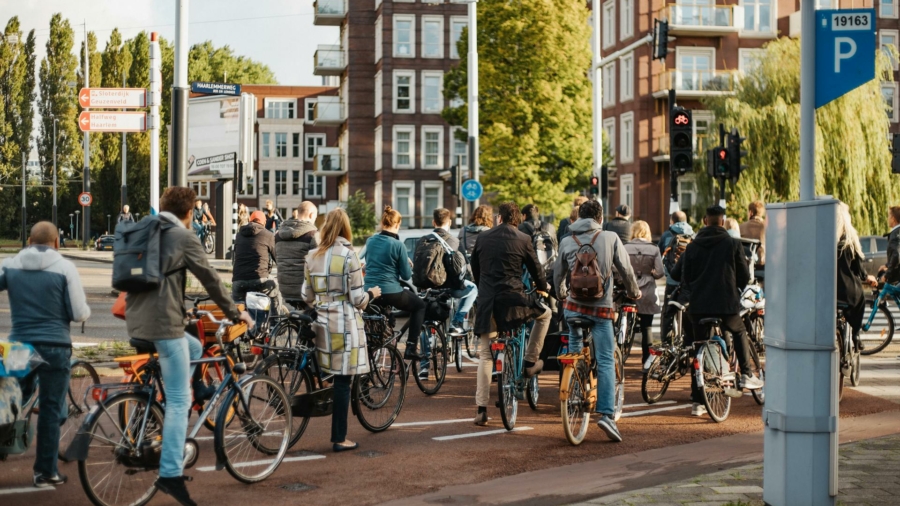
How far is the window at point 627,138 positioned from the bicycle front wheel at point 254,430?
45253 mm

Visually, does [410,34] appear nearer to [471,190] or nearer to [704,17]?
[704,17]

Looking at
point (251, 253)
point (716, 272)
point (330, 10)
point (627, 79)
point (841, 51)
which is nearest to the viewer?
point (841, 51)

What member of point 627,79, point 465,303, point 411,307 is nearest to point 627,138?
point 627,79

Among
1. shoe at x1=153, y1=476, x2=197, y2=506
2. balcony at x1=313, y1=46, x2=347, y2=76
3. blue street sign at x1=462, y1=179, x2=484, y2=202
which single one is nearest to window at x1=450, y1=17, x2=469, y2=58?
balcony at x1=313, y1=46, x2=347, y2=76

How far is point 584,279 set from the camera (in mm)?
9117

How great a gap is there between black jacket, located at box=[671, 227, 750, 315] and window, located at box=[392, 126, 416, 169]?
175 feet

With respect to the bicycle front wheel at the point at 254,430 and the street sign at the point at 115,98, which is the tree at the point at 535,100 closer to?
the street sign at the point at 115,98

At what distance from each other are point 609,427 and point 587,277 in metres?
1.26

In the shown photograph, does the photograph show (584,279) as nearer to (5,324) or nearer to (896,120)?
(5,324)

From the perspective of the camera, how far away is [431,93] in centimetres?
6394

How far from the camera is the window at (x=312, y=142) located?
96.2 m

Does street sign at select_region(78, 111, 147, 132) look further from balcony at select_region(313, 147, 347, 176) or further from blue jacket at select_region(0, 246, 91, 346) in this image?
balcony at select_region(313, 147, 347, 176)

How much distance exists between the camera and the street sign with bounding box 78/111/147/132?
13.6 metres

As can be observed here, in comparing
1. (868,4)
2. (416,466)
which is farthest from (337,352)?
(868,4)
